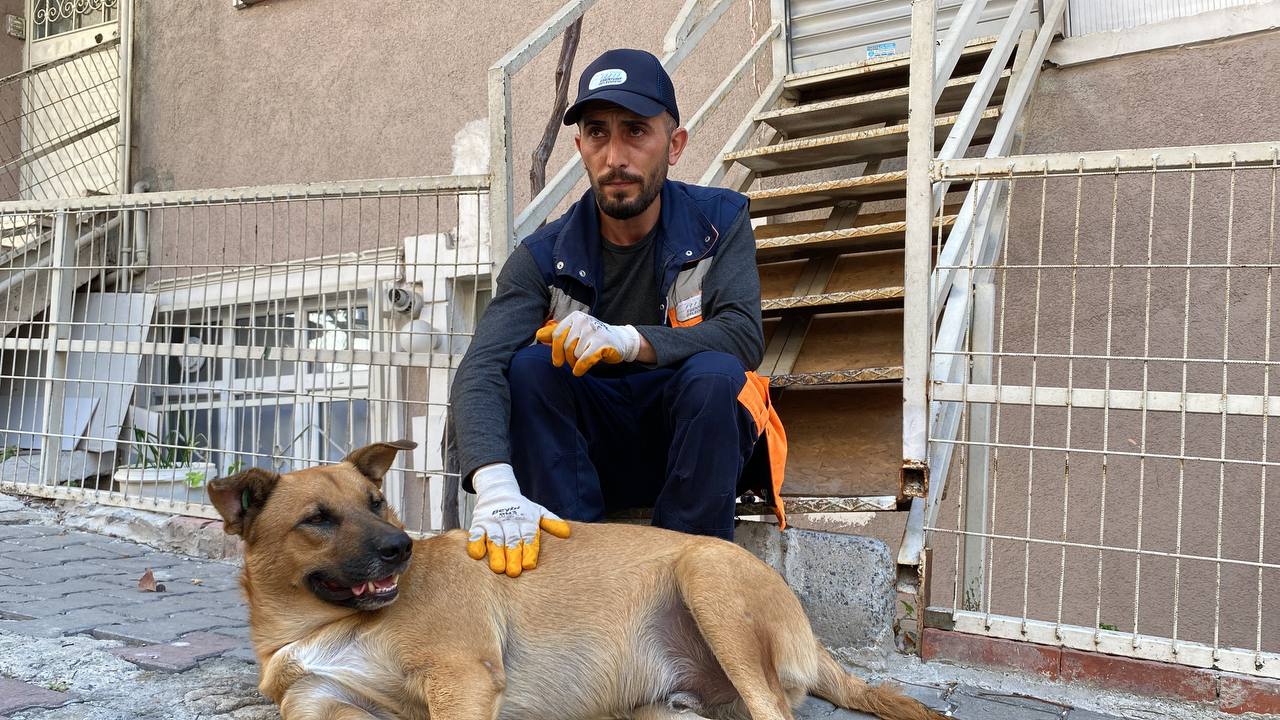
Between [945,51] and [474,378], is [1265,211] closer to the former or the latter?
[945,51]

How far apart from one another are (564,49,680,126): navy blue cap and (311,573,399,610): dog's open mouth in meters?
1.55

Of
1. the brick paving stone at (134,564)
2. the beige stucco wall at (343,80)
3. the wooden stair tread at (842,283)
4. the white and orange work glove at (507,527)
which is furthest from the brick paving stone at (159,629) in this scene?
the beige stucco wall at (343,80)

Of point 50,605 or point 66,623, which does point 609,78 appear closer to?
point 66,623

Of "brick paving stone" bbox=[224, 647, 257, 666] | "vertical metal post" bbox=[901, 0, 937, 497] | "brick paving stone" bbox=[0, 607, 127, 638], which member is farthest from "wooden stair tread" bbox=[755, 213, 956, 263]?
"brick paving stone" bbox=[0, 607, 127, 638]

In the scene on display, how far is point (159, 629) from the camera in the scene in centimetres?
343

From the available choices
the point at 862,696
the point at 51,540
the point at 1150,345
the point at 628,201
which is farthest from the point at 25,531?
the point at 1150,345

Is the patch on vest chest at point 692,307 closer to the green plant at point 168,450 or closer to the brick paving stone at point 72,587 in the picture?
the brick paving stone at point 72,587

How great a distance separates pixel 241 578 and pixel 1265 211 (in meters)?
4.60

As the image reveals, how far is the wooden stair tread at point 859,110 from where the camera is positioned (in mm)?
5133

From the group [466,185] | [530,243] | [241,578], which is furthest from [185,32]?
[241,578]

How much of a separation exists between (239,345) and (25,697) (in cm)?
308

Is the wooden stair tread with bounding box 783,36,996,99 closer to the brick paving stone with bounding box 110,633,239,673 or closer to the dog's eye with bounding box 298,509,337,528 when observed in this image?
the dog's eye with bounding box 298,509,337,528

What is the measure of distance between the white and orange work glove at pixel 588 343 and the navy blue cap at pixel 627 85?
698mm

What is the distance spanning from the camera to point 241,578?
9.02ft
